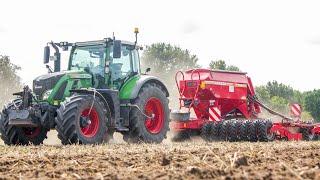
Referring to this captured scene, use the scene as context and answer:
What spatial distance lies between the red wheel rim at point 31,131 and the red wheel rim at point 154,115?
241 cm

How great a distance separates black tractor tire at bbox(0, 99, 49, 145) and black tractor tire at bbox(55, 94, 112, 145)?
1.33 meters

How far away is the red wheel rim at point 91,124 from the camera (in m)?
11.3

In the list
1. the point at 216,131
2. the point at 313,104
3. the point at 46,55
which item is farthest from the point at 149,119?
the point at 313,104

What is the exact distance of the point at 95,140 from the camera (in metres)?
11.2

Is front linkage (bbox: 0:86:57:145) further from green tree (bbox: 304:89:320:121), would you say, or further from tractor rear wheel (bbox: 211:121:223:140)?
green tree (bbox: 304:89:320:121)

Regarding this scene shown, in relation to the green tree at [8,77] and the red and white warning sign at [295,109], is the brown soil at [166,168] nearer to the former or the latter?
the red and white warning sign at [295,109]

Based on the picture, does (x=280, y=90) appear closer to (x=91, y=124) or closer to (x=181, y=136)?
(x=181, y=136)

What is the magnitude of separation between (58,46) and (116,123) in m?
2.68

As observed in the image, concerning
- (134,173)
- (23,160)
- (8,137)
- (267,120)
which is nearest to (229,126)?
(267,120)

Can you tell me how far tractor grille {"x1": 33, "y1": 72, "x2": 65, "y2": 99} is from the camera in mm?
11984

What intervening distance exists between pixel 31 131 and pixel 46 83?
47.7 inches

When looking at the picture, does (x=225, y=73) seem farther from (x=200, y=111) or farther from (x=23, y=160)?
(x=23, y=160)

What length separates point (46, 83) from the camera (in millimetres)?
12031

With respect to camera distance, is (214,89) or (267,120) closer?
(267,120)
